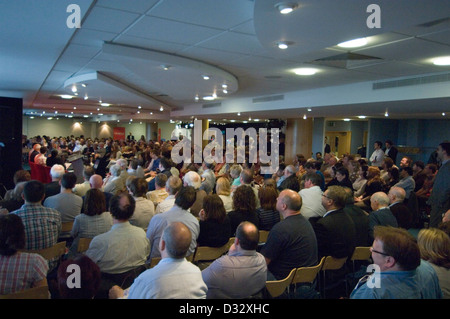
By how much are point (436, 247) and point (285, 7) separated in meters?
2.07

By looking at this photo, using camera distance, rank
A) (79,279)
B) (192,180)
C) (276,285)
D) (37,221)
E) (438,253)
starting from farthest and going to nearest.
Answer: (192,180)
(37,221)
(276,285)
(438,253)
(79,279)

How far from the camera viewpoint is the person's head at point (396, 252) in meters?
1.88

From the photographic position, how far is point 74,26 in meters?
3.44

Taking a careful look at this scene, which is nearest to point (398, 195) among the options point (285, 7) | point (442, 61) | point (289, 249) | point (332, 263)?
point (332, 263)

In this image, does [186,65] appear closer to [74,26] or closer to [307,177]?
[74,26]

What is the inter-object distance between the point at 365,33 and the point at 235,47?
1.87 meters

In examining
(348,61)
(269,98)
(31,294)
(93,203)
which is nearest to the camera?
(31,294)

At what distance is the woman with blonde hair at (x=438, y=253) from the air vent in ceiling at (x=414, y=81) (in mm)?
4326

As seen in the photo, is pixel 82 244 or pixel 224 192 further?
pixel 224 192

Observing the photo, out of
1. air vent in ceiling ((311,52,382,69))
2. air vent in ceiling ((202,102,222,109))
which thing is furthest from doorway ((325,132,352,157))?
air vent in ceiling ((311,52,382,69))

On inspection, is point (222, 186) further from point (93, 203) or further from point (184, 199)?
point (93, 203)

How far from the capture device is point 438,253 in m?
2.29
